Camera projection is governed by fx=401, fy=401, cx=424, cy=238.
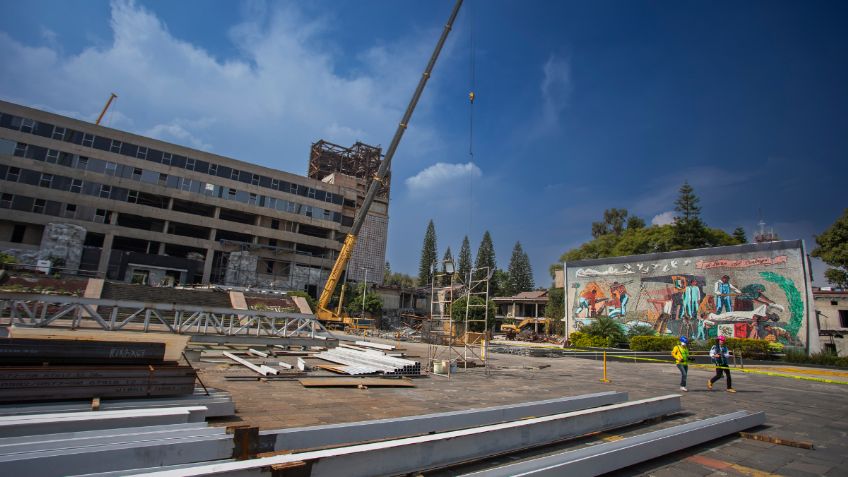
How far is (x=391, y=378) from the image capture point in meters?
12.7

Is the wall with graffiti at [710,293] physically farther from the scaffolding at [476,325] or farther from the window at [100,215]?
the window at [100,215]

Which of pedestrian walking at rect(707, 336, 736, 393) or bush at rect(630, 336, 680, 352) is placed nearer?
pedestrian walking at rect(707, 336, 736, 393)

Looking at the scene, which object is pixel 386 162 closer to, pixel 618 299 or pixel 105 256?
pixel 618 299

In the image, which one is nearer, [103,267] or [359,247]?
[103,267]

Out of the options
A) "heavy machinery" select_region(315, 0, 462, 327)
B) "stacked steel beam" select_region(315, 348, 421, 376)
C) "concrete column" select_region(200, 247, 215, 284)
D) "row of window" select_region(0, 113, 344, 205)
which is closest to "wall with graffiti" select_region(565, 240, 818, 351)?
"heavy machinery" select_region(315, 0, 462, 327)

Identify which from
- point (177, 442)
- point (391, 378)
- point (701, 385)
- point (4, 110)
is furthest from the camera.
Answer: point (4, 110)

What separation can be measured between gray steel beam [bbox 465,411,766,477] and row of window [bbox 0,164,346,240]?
56.4 metres

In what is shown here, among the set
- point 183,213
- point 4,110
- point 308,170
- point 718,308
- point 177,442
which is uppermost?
point 308,170

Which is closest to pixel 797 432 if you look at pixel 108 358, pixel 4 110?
pixel 108 358

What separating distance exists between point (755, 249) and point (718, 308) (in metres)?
5.07

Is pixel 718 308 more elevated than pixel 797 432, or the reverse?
pixel 718 308

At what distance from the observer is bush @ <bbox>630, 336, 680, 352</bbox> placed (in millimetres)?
30089

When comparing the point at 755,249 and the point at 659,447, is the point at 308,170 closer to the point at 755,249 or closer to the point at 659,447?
the point at 755,249

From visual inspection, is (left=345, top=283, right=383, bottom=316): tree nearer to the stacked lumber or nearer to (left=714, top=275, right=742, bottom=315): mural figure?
(left=714, top=275, right=742, bottom=315): mural figure
